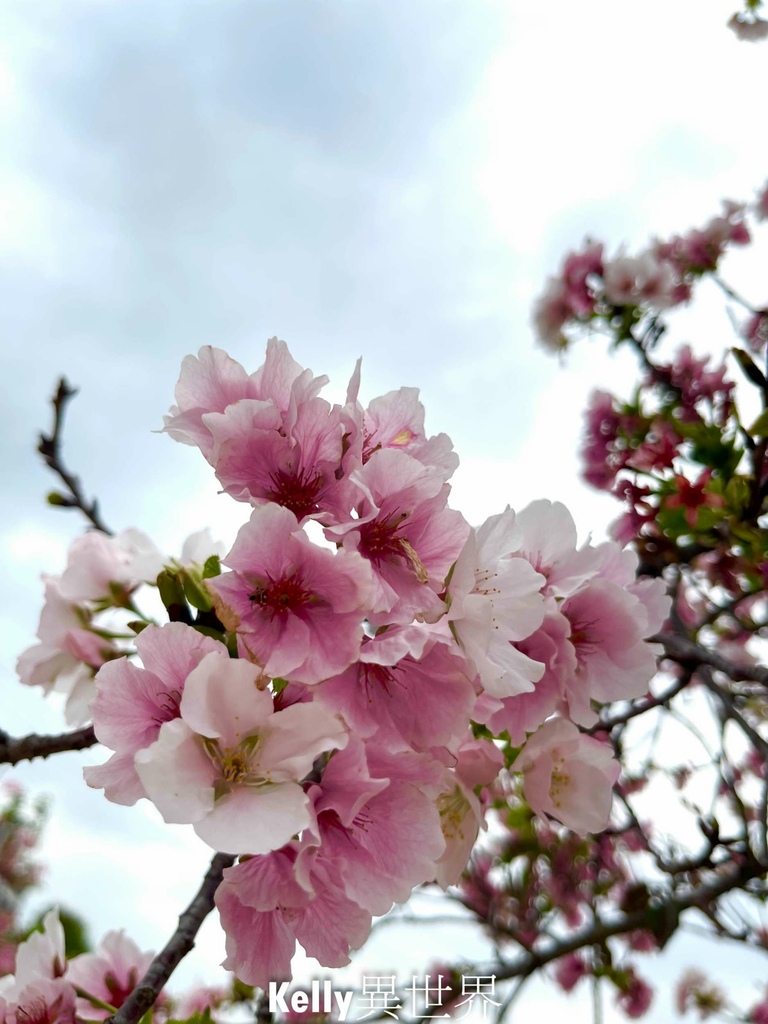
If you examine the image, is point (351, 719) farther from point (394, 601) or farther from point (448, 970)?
point (448, 970)

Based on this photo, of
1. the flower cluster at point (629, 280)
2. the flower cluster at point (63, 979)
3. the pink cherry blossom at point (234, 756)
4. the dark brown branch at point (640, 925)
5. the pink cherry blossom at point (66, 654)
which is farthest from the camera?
the flower cluster at point (629, 280)

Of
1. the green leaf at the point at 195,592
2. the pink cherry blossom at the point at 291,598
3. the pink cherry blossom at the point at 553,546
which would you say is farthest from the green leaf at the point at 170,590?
the pink cherry blossom at the point at 553,546

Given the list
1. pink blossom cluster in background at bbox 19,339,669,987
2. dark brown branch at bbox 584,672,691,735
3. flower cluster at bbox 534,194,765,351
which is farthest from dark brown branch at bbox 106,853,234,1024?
flower cluster at bbox 534,194,765,351

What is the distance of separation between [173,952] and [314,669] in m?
0.65

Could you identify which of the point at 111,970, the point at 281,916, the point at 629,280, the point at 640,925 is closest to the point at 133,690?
the point at 281,916

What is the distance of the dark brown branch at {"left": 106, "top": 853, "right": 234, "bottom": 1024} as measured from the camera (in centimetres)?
97

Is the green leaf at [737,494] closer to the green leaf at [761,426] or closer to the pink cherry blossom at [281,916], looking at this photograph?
the green leaf at [761,426]

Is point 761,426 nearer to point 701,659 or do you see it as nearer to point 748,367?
point 748,367

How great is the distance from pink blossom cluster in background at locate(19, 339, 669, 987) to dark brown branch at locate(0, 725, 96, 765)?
46 centimetres

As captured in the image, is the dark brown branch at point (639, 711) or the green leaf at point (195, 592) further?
the dark brown branch at point (639, 711)

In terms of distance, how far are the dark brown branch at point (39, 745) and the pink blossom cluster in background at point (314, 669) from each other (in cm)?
46

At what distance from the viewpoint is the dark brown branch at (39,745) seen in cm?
121

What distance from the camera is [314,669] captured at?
2.56ft

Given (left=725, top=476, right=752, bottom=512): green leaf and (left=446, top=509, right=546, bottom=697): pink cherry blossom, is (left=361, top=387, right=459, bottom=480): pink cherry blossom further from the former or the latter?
(left=725, top=476, right=752, bottom=512): green leaf
